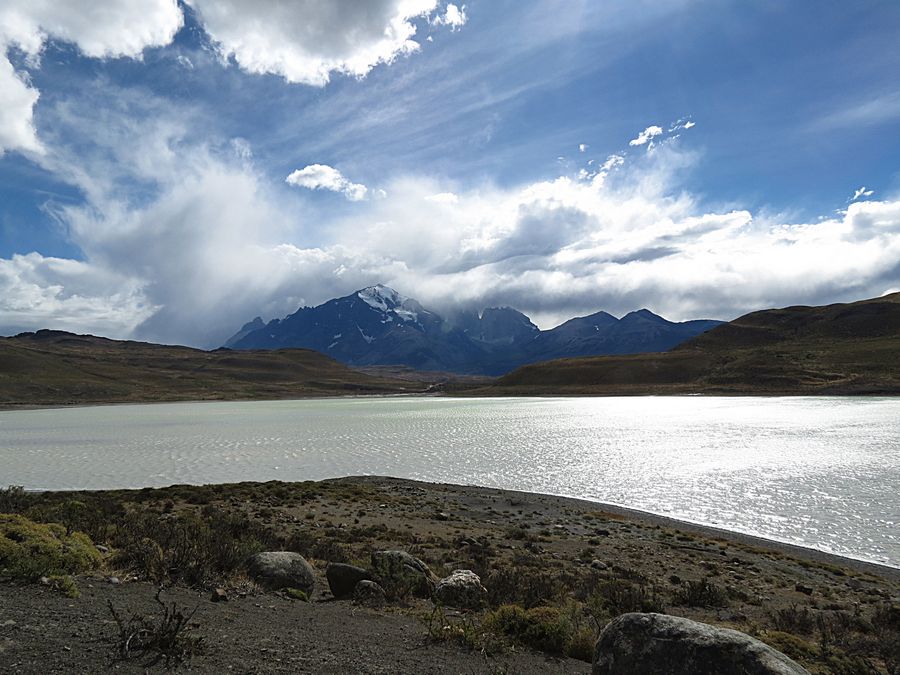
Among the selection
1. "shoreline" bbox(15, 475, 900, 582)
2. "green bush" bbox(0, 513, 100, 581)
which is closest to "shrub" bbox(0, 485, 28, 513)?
"green bush" bbox(0, 513, 100, 581)

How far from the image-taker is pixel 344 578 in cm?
1191

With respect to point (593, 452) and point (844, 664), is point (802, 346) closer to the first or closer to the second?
point (593, 452)

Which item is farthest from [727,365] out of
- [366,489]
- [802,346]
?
[366,489]

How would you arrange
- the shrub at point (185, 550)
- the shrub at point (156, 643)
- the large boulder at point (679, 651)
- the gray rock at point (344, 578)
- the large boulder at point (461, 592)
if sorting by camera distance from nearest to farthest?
the large boulder at point (679, 651) → the shrub at point (156, 643) → the shrub at point (185, 550) → the large boulder at point (461, 592) → the gray rock at point (344, 578)

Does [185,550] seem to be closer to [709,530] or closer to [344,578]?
[344,578]

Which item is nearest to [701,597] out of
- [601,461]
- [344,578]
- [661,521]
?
[344,578]

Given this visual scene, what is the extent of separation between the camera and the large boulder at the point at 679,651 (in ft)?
21.1

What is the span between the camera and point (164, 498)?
26.4m

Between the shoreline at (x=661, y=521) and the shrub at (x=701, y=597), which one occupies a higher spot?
the shrub at (x=701, y=597)

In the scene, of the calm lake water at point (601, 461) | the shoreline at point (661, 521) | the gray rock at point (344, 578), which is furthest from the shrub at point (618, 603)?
the calm lake water at point (601, 461)

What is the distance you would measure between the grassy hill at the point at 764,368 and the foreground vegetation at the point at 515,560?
125 meters

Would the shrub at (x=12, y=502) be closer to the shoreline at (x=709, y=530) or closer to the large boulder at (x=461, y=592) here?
the large boulder at (x=461, y=592)

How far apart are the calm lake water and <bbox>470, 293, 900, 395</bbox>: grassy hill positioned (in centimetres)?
6463

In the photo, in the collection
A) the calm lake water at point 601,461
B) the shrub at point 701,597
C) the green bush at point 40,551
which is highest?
the green bush at point 40,551
